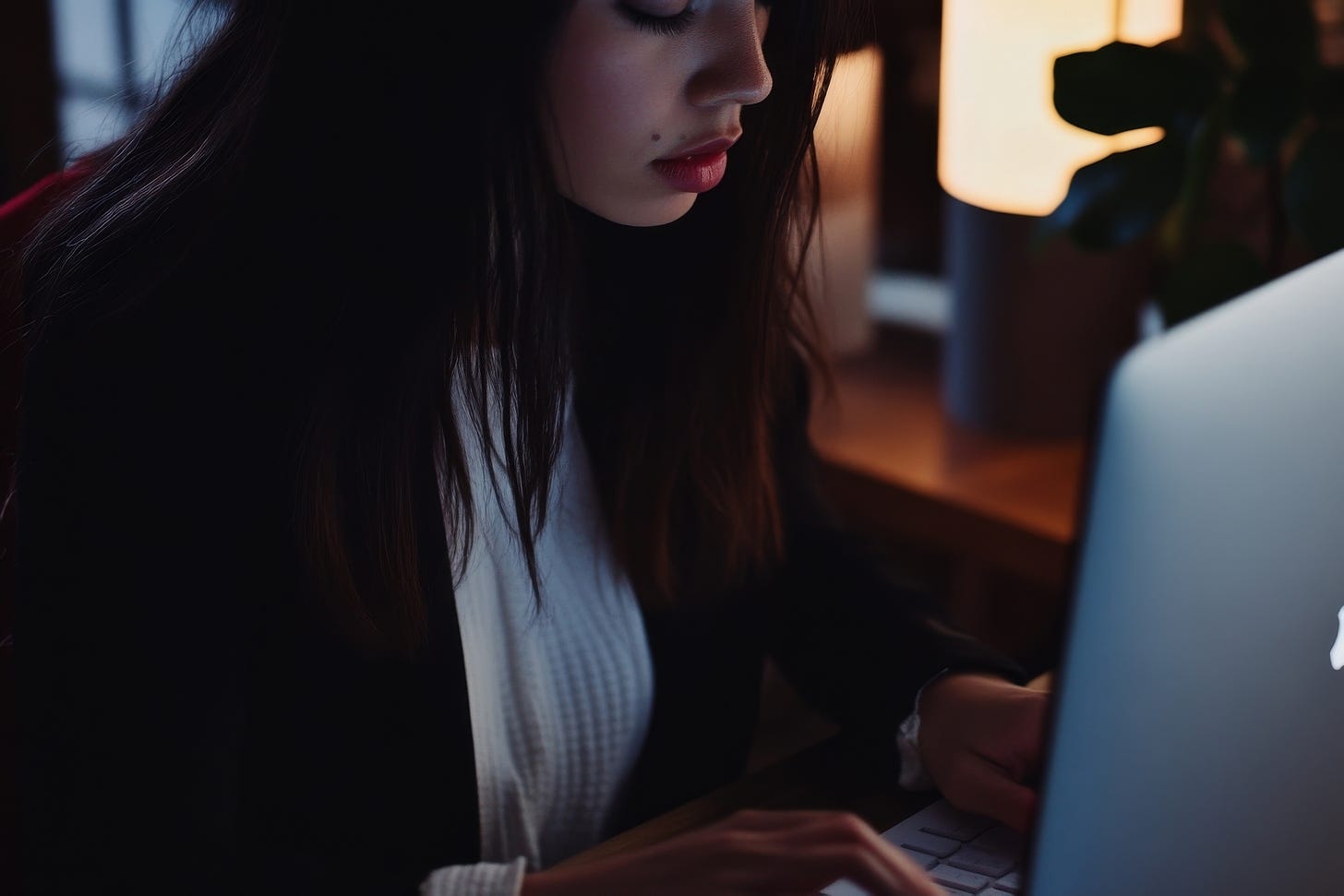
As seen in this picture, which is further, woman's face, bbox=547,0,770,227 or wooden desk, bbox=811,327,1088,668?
wooden desk, bbox=811,327,1088,668

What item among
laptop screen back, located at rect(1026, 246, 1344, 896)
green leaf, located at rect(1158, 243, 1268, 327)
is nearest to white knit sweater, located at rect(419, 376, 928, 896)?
laptop screen back, located at rect(1026, 246, 1344, 896)

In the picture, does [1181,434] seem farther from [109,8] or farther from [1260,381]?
[109,8]

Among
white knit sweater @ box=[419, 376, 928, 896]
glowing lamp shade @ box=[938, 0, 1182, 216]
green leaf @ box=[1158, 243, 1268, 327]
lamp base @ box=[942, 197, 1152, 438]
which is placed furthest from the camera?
lamp base @ box=[942, 197, 1152, 438]

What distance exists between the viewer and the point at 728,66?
2.15ft

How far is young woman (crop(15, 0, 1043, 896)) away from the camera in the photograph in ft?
2.00

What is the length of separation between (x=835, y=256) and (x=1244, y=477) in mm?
1238

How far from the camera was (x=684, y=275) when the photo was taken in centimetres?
84

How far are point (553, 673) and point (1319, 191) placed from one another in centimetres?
65

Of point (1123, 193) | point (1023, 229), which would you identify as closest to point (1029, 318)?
point (1023, 229)

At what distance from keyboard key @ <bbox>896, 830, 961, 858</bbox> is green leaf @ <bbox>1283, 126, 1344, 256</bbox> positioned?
537 mm

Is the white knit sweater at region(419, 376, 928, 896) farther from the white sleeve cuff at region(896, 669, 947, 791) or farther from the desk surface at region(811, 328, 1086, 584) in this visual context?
the desk surface at region(811, 328, 1086, 584)

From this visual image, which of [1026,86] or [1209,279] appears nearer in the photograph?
[1209,279]

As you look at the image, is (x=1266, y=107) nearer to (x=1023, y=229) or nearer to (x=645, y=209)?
(x=1023, y=229)

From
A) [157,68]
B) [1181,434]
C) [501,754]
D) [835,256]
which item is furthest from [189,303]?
[835,256]
